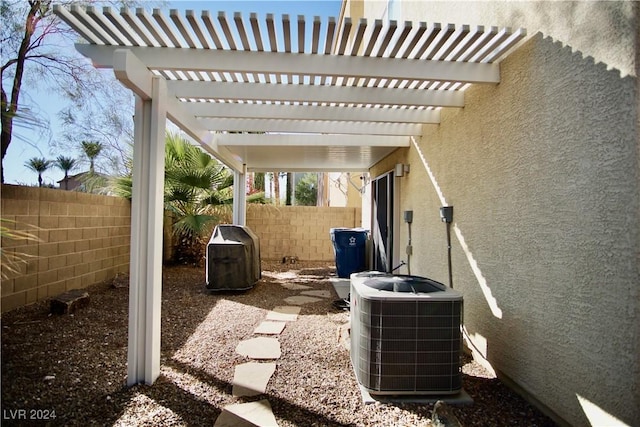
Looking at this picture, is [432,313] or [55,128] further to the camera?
[55,128]

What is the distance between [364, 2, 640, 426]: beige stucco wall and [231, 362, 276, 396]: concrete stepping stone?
2.04 m

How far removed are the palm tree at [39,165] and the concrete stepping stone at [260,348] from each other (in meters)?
3.77

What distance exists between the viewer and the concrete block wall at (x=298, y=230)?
38.7 ft

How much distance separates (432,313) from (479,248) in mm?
1099

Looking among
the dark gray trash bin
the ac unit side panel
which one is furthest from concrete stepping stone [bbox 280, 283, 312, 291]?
the ac unit side panel

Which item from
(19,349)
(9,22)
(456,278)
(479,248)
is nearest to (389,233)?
(456,278)

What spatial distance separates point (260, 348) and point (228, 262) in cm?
292

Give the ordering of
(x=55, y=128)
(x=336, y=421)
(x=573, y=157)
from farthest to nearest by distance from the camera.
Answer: (x=55, y=128), (x=336, y=421), (x=573, y=157)

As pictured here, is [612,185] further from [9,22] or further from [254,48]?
[9,22]

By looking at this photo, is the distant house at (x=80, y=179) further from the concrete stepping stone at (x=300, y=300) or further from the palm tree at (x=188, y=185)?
the concrete stepping stone at (x=300, y=300)

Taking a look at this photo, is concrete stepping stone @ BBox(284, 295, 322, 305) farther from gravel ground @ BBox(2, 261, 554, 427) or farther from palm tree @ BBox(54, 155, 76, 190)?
palm tree @ BBox(54, 155, 76, 190)

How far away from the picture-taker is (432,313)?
2.91 m

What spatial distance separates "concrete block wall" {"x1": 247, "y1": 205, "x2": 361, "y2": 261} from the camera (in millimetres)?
11805

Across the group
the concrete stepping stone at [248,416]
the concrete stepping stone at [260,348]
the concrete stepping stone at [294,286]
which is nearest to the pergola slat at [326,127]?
the concrete stepping stone at [260,348]
